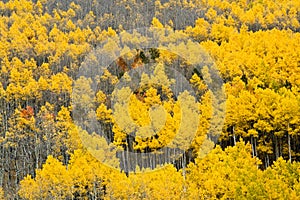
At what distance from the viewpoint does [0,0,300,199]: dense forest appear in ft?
133

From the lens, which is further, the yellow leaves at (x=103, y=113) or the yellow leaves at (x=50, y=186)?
the yellow leaves at (x=103, y=113)

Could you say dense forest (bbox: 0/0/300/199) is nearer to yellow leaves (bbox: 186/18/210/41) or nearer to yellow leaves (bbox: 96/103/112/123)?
yellow leaves (bbox: 96/103/112/123)

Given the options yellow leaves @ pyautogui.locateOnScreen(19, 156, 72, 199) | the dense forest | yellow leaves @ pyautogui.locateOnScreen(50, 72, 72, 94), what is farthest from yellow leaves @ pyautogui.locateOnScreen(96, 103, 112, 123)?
yellow leaves @ pyautogui.locateOnScreen(19, 156, 72, 199)

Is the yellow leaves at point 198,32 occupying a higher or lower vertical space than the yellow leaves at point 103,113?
higher

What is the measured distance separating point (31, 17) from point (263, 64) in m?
63.6

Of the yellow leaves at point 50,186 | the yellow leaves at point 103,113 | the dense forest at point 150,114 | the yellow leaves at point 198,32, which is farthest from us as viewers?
the yellow leaves at point 198,32

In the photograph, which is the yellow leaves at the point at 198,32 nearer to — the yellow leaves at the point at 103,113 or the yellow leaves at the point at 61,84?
the yellow leaves at the point at 61,84

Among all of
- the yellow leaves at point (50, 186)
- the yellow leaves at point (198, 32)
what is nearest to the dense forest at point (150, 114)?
the yellow leaves at point (50, 186)

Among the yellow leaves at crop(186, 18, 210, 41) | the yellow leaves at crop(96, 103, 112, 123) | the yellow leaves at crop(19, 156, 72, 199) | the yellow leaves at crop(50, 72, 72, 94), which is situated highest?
the yellow leaves at crop(186, 18, 210, 41)

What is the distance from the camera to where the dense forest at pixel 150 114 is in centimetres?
4069

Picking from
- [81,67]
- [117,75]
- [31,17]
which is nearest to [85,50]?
[81,67]

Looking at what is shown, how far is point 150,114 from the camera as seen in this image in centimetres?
5047

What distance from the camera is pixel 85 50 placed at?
9212 cm

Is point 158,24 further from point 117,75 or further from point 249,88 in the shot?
point 249,88
